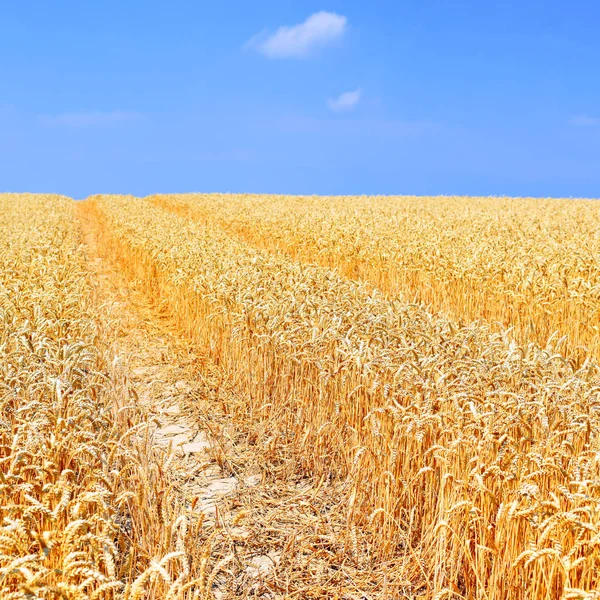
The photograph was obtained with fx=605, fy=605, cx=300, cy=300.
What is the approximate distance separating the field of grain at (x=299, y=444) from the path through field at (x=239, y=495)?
0.02 m

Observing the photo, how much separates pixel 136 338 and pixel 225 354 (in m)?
2.88

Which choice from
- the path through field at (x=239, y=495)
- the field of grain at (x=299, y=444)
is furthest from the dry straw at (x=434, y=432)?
the path through field at (x=239, y=495)

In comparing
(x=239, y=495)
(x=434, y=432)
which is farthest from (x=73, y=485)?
(x=434, y=432)

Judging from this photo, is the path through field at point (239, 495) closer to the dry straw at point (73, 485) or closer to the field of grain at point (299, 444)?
the field of grain at point (299, 444)

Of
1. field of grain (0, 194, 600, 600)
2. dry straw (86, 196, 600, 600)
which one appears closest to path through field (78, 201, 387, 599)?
field of grain (0, 194, 600, 600)

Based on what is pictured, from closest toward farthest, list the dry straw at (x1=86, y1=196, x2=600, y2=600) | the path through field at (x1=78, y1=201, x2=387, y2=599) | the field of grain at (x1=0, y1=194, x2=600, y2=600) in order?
the field of grain at (x1=0, y1=194, x2=600, y2=600) < the dry straw at (x1=86, y1=196, x2=600, y2=600) < the path through field at (x1=78, y1=201, x2=387, y2=599)

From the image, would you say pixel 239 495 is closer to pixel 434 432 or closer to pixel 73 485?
pixel 434 432

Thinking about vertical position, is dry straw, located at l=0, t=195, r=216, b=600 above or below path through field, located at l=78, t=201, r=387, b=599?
above

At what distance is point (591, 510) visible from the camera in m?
2.75

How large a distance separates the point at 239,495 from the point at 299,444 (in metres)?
0.76

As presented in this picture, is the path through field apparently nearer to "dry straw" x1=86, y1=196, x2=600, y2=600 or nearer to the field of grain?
the field of grain

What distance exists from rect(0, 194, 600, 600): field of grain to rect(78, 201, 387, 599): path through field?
20 millimetres

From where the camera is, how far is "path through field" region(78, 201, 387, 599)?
3.84 meters

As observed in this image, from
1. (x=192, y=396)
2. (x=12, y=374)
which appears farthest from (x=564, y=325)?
(x=12, y=374)
